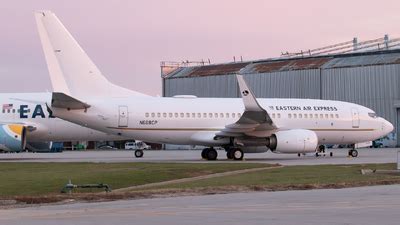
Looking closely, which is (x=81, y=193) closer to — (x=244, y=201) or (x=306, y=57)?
(x=244, y=201)

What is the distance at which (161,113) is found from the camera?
40.4 metres

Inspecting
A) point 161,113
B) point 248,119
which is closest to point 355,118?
point 248,119

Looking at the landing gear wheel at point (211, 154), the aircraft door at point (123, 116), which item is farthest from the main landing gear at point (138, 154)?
the aircraft door at point (123, 116)

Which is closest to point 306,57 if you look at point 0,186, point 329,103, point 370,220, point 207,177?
point 329,103

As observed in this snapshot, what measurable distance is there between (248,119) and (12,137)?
1308cm

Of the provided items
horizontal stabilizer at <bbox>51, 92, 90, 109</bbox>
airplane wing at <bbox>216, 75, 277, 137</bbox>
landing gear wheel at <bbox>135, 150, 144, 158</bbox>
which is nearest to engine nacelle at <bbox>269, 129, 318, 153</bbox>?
airplane wing at <bbox>216, 75, 277, 137</bbox>

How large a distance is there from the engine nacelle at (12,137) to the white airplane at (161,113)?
15.0ft

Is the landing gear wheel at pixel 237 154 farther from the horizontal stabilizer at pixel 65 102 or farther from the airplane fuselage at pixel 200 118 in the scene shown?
the horizontal stabilizer at pixel 65 102

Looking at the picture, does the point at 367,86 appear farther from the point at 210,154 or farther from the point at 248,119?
the point at 248,119

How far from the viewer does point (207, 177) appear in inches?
1058

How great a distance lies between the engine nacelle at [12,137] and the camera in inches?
1649

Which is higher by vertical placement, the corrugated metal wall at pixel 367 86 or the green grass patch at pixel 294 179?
the corrugated metal wall at pixel 367 86

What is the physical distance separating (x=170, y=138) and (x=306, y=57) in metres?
48.2

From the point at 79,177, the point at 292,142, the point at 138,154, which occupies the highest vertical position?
the point at 292,142
